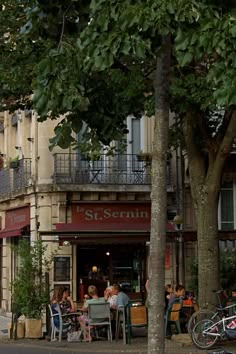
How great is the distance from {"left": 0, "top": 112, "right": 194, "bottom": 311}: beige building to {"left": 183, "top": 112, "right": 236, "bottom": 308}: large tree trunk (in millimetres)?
8027

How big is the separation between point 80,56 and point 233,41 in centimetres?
144

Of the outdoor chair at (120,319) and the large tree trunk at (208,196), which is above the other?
the large tree trunk at (208,196)

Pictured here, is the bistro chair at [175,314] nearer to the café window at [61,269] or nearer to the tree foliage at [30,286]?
the tree foliage at [30,286]

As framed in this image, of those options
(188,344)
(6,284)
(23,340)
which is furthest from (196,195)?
(6,284)

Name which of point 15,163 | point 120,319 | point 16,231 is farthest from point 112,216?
point 120,319

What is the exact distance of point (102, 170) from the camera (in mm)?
25547

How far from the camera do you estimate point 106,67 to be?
664 cm

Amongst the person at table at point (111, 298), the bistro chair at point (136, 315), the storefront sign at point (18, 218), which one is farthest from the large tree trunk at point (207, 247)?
the storefront sign at point (18, 218)

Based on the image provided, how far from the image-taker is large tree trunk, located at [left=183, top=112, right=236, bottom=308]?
15.2 m

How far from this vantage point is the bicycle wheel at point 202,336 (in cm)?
1477

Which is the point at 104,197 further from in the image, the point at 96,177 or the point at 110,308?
the point at 110,308

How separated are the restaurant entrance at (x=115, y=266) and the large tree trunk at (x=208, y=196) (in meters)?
10.7

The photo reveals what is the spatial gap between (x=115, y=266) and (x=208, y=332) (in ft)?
39.3

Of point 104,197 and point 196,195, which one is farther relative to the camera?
point 104,197
